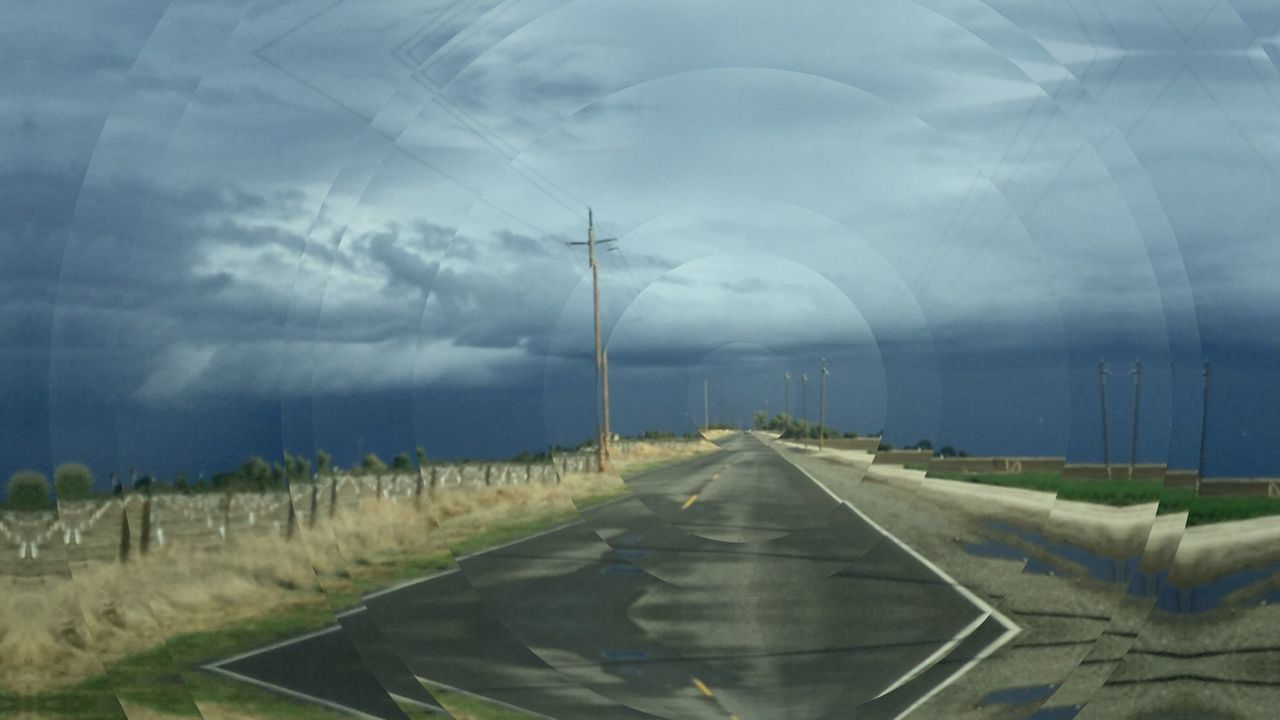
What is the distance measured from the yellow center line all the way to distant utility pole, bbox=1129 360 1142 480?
171 inches

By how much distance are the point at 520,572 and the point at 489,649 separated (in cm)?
218

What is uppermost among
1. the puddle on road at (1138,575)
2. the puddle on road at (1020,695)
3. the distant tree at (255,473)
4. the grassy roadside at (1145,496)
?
A: the distant tree at (255,473)

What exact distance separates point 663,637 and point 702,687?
118cm

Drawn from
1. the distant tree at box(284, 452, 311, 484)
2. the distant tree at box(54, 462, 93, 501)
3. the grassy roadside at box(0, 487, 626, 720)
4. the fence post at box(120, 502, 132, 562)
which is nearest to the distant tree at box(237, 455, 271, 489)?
the distant tree at box(284, 452, 311, 484)

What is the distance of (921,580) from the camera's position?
41.7 feet

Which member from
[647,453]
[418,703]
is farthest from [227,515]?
[647,453]

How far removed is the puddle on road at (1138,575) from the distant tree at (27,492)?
9442 millimetres

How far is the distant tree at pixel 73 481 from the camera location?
9.42m

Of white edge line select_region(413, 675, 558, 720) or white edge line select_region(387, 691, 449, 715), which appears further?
white edge line select_region(413, 675, 558, 720)

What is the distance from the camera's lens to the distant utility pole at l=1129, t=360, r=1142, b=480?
1165 centimetres

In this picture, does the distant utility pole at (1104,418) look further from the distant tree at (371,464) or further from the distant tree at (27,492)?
the distant tree at (27,492)

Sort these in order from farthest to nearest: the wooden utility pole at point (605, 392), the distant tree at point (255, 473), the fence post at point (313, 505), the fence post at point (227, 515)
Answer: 1. the wooden utility pole at point (605, 392)
2. the fence post at point (313, 505)
3. the distant tree at point (255, 473)
4. the fence post at point (227, 515)

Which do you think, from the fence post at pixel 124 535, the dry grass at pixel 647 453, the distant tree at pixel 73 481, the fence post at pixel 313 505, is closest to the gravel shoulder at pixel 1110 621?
the fence post at pixel 313 505

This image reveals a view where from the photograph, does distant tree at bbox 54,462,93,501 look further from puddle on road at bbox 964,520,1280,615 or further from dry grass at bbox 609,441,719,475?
dry grass at bbox 609,441,719,475
